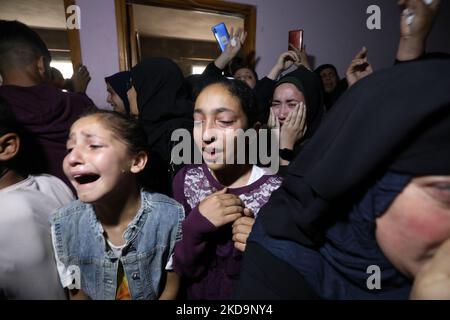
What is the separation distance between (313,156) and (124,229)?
79cm

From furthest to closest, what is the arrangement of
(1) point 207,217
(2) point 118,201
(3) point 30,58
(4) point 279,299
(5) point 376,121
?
(3) point 30,58
(2) point 118,201
(1) point 207,217
(4) point 279,299
(5) point 376,121

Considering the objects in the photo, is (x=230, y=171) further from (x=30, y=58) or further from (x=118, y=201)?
(x=30, y=58)

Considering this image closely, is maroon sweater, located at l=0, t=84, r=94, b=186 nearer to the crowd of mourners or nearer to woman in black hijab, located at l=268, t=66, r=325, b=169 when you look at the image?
the crowd of mourners

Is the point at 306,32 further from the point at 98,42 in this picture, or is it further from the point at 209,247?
the point at 209,247

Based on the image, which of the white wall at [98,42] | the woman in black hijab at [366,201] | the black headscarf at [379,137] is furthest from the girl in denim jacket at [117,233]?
the white wall at [98,42]

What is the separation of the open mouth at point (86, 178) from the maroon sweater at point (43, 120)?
362mm

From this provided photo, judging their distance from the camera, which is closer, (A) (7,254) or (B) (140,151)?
(A) (7,254)

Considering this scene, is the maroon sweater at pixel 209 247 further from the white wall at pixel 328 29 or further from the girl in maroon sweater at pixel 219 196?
the white wall at pixel 328 29

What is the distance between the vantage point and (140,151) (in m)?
1.05

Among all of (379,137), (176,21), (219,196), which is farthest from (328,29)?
(379,137)

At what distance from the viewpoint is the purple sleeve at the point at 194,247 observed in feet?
2.66

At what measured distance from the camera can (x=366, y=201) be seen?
55cm

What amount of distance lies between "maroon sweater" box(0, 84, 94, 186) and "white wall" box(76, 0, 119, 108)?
42.4 inches
